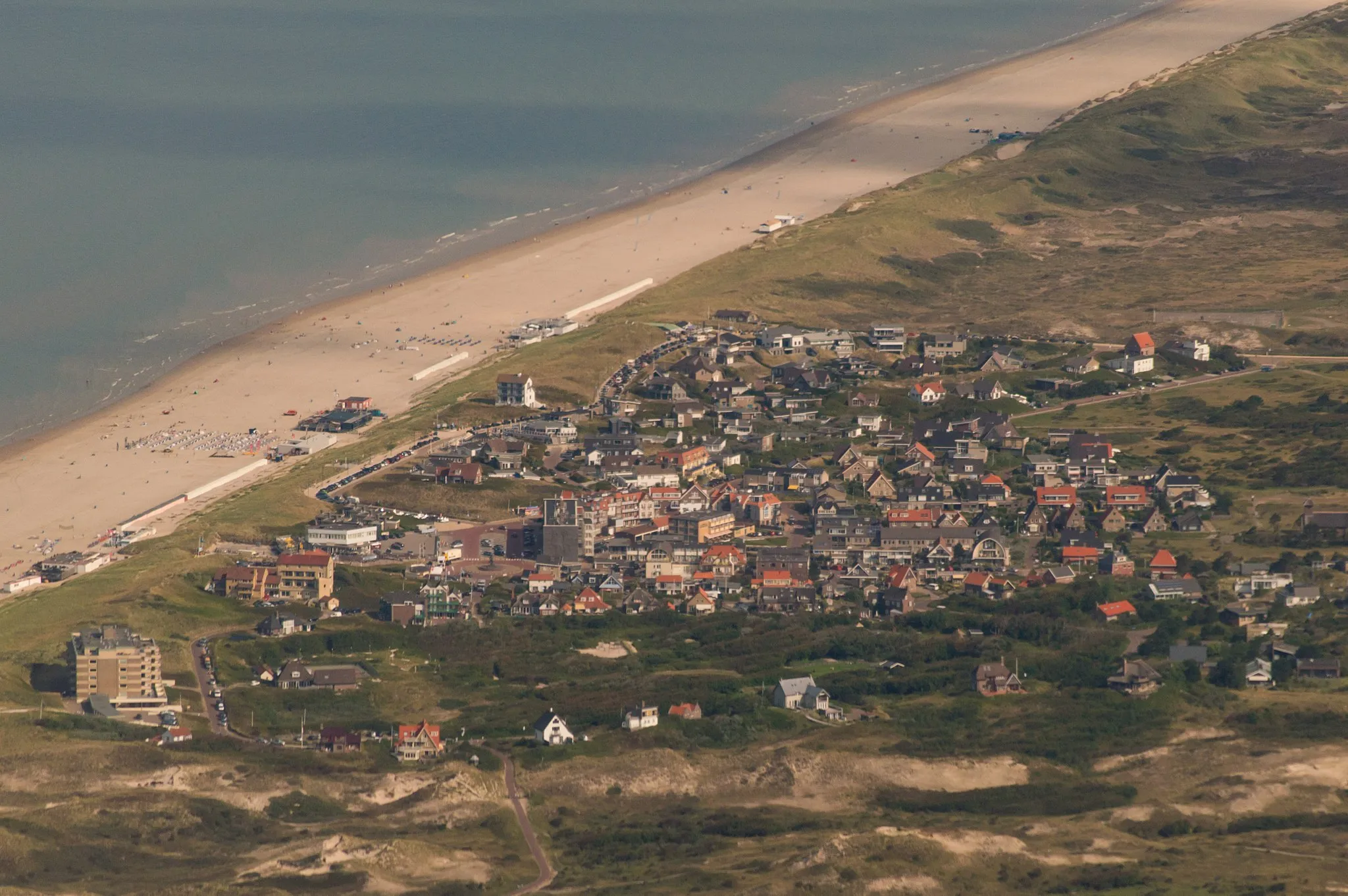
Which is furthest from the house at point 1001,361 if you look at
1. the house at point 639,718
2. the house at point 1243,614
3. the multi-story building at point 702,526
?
the house at point 639,718

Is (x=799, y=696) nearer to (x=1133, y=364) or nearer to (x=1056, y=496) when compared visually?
(x=1056, y=496)

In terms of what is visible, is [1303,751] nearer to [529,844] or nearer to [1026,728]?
[1026,728]

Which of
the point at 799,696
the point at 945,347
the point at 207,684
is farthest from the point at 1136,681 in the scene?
the point at 945,347

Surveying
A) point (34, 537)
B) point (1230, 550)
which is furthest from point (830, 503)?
point (34, 537)

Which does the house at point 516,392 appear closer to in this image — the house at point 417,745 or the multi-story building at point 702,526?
the multi-story building at point 702,526

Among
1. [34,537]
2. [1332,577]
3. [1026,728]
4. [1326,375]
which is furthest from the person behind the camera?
[1326,375]

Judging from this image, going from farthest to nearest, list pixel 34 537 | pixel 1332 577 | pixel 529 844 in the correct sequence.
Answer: pixel 34 537 < pixel 1332 577 < pixel 529 844
